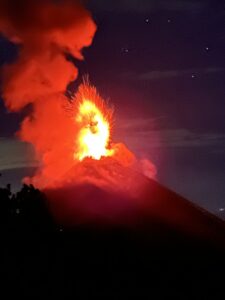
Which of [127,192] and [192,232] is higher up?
[127,192]

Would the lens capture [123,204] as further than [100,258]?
Yes

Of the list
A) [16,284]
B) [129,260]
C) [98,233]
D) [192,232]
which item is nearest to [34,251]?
[16,284]

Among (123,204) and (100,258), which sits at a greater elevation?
(123,204)

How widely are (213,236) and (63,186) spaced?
3788 cm

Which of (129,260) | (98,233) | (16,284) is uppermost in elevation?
(98,233)

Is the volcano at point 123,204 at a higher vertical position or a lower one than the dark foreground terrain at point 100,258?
higher

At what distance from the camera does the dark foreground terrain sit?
65.4 m

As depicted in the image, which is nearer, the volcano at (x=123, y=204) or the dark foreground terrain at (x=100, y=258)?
the dark foreground terrain at (x=100, y=258)

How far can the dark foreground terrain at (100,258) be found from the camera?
214ft

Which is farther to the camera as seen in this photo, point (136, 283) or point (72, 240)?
point (72, 240)

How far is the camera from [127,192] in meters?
135

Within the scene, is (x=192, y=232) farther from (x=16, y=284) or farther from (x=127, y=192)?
(x=16, y=284)

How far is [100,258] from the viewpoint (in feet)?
306

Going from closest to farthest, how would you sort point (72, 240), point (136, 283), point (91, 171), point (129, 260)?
1. point (136, 283)
2. point (129, 260)
3. point (72, 240)
4. point (91, 171)
